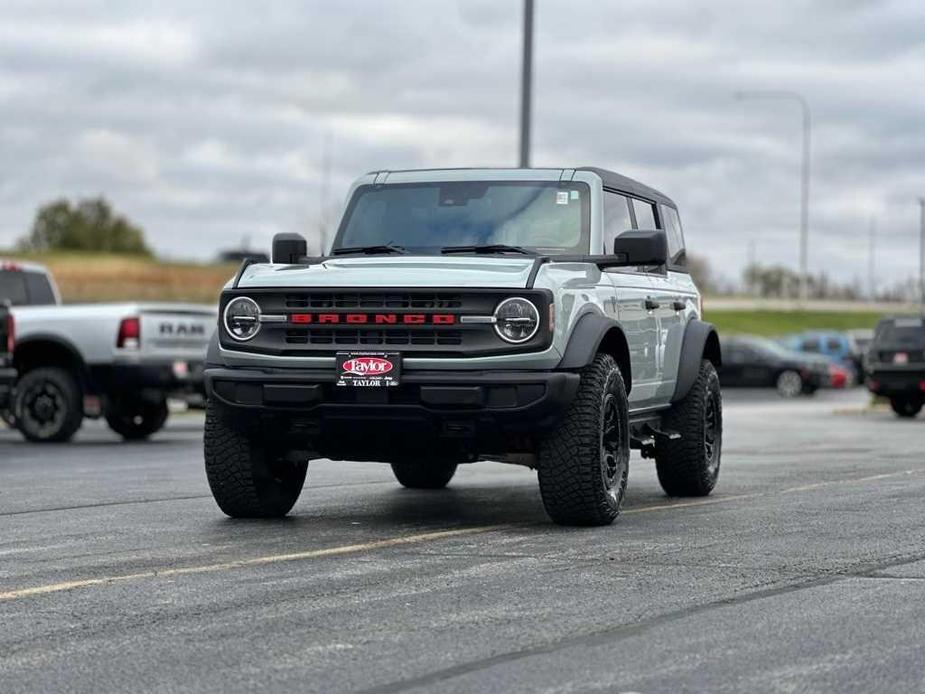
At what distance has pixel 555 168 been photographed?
443 inches

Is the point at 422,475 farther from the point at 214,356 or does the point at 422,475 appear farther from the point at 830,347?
the point at 830,347

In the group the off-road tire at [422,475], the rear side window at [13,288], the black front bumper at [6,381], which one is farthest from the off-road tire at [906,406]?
the off-road tire at [422,475]

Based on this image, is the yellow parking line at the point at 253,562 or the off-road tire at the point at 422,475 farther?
the off-road tire at the point at 422,475

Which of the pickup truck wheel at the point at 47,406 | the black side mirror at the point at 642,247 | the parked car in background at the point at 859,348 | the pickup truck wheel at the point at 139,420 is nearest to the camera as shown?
the black side mirror at the point at 642,247

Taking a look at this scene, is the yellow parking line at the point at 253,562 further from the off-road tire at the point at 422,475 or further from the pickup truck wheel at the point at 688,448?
the off-road tire at the point at 422,475

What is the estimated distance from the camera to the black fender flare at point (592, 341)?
9438mm

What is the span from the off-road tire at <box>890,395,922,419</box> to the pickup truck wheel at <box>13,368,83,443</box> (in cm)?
1712

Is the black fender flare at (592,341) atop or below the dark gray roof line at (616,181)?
below

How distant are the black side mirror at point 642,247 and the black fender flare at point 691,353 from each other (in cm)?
170

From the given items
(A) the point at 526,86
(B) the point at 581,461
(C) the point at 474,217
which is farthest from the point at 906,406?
(B) the point at 581,461

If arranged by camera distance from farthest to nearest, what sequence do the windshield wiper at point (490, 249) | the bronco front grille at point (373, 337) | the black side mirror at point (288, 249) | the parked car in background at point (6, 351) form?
the parked car in background at point (6, 351)
the black side mirror at point (288, 249)
the windshield wiper at point (490, 249)
the bronco front grille at point (373, 337)

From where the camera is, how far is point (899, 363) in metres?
31.5

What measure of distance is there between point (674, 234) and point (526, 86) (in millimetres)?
12535

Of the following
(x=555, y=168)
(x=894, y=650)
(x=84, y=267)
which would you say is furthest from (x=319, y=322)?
(x=84, y=267)
